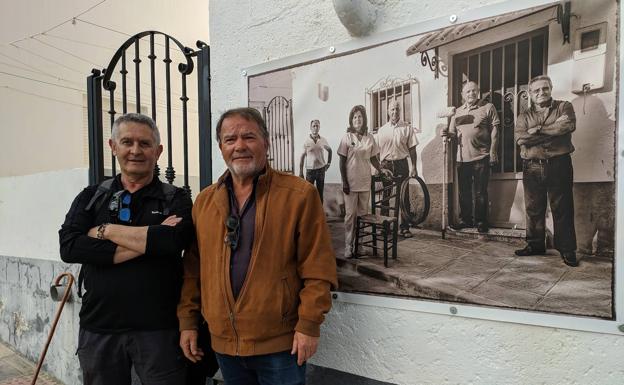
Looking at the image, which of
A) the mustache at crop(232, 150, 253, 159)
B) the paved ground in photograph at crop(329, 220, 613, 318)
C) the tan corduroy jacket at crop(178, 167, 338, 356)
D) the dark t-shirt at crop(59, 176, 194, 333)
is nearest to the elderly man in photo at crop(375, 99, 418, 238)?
the paved ground in photograph at crop(329, 220, 613, 318)

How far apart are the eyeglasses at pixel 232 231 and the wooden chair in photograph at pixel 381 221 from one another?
64 cm

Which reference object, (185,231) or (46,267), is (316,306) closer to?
(185,231)

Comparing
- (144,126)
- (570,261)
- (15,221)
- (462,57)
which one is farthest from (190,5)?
(570,261)

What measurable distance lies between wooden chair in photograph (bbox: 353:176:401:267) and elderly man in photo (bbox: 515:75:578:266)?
0.57 metres

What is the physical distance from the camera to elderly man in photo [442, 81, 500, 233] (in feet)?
5.82

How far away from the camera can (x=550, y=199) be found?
1.66 meters

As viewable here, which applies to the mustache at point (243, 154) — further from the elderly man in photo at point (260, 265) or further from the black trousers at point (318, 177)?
the black trousers at point (318, 177)

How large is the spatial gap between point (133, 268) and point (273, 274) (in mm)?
759

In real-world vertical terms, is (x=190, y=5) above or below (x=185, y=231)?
above

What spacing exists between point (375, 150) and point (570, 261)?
941 mm

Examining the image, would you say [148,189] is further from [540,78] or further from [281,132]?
[540,78]

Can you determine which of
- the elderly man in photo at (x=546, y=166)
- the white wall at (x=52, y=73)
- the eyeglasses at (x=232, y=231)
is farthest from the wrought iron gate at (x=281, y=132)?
the white wall at (x=52, y=73)

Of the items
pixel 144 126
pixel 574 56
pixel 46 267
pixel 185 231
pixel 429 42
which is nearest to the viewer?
pixel 574 56

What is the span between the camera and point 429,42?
6.24ft
